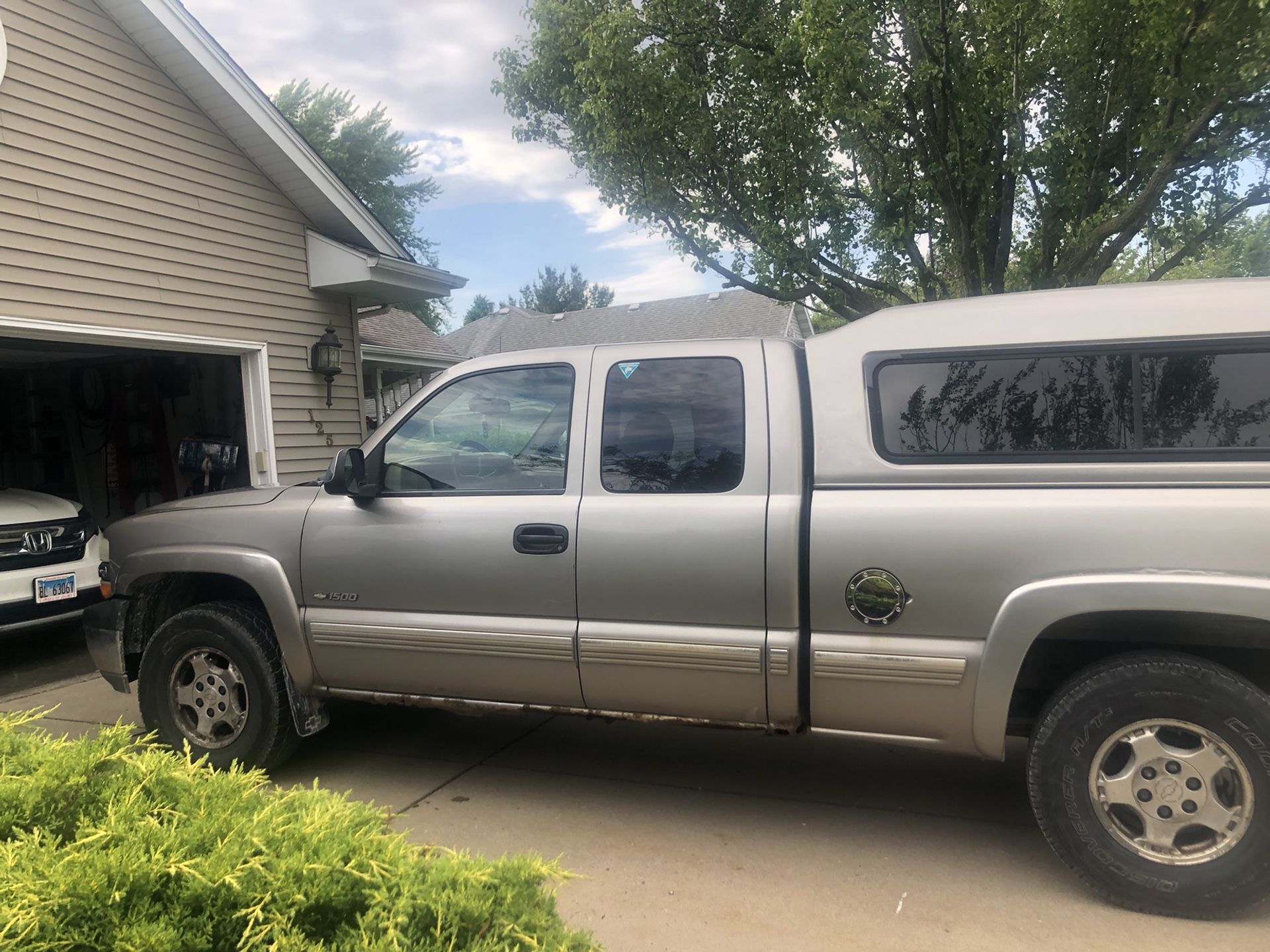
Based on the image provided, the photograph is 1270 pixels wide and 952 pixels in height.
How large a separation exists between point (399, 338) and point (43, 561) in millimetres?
9307

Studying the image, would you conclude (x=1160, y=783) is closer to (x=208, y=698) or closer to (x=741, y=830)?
(x=741, y=830)

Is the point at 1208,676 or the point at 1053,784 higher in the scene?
the point at 1208,676

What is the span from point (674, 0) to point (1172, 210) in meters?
6.00

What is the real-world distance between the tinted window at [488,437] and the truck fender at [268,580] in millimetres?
671

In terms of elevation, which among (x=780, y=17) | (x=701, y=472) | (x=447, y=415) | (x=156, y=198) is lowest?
(x=701, y=472)

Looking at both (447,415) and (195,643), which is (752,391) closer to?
(447,415)

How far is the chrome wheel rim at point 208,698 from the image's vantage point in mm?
3951

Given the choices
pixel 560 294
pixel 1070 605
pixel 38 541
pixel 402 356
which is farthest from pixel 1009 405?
pixel 560 294

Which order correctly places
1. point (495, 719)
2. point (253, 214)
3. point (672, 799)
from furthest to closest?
point (253, 214)
point (495, 719)
point (672, 799)

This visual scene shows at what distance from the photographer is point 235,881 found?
152cm

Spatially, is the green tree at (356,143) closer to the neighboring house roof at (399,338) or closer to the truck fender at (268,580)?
the neighboring house roof at (399,338)

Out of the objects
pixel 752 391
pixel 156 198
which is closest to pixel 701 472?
pixel 752 391

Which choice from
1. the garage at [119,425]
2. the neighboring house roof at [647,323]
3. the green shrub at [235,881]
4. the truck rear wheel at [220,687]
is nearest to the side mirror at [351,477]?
the truck rear wheel at [220,687]

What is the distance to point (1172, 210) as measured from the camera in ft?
30.9
